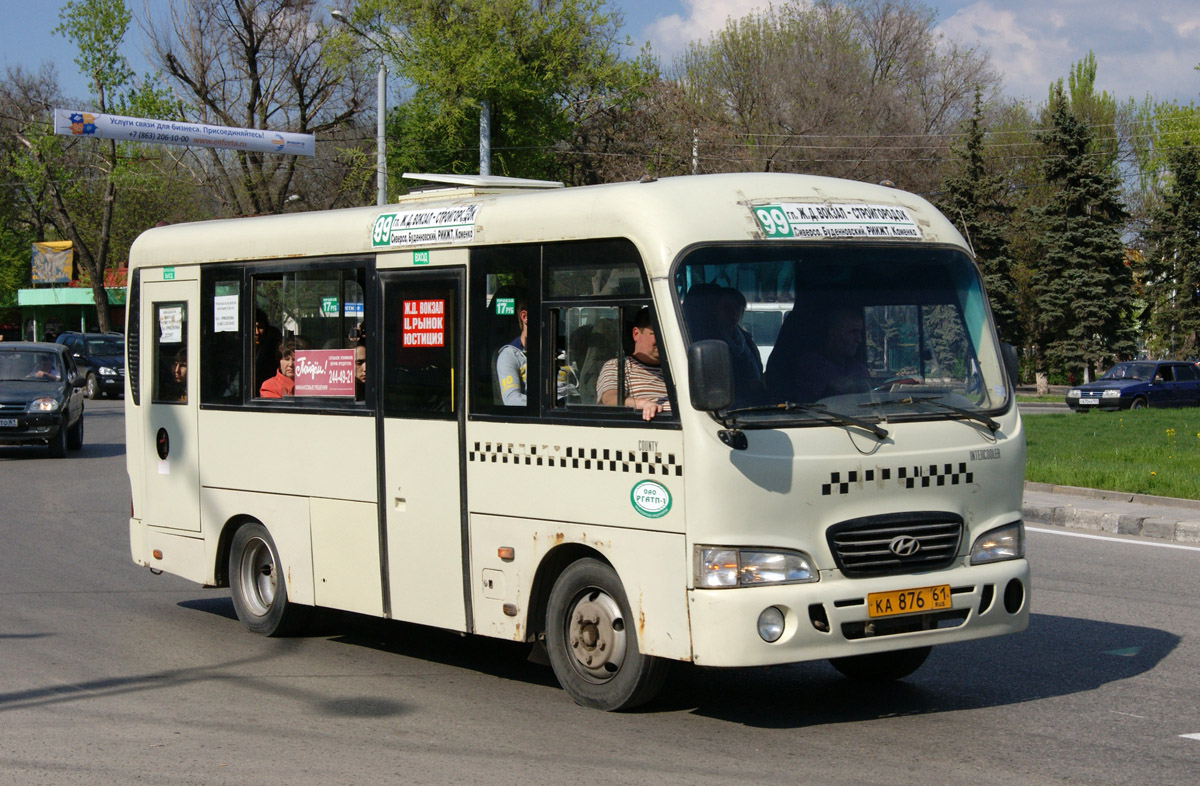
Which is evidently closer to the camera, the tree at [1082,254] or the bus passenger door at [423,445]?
the bus passenger door at [423,445]

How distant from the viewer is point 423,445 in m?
7.66

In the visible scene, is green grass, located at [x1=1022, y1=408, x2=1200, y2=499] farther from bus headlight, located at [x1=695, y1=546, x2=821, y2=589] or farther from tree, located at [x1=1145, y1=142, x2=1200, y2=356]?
tree, located at [x1=1145, y1=142, x2=1200, y2=356]

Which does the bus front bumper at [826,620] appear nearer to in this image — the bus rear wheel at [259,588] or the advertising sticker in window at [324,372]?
the advertising sticker in window at [324,372]

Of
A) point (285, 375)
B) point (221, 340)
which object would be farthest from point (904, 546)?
point (221, 340)

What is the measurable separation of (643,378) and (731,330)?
46 centimetres

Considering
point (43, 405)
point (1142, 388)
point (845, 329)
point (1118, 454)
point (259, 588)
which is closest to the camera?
point (845, 329)

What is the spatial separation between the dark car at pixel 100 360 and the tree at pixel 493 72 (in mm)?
11168

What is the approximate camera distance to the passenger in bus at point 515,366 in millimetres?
7074

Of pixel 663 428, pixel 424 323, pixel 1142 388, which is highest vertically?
pixel 424 323

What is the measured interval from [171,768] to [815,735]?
283 cm

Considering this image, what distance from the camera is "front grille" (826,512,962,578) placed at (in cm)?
624

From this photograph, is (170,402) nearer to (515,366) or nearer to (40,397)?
(515,366)

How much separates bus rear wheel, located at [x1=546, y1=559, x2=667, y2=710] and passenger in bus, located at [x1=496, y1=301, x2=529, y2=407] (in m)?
0.93

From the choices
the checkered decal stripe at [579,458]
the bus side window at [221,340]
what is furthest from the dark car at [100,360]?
the checkered decal stripe at [579,458]
